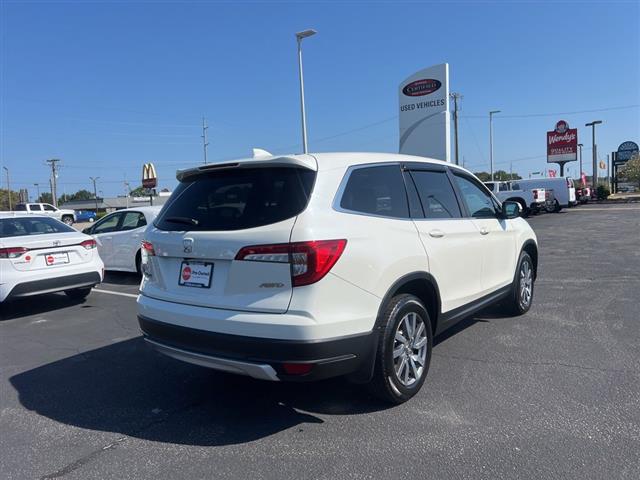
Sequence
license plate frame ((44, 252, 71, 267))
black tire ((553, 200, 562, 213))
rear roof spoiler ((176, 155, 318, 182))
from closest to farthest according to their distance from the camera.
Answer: rear roof spoiler ((176, 155, 318, 182)), license plate frame ((44, 252, 71, 267)), black tire ((553, 200, 562, 213))

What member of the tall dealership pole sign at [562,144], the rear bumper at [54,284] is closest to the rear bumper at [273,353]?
the rear bumper at [54,284]

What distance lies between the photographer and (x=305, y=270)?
3.03 meters

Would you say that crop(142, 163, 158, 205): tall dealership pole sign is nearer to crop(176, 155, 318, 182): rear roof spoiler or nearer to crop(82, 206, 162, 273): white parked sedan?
crop(82, 206, 162, 273): white parked sedan

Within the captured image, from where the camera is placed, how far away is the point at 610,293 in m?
6.97

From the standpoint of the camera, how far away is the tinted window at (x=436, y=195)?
13.8 ft

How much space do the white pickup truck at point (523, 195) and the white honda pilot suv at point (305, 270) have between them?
23238mm

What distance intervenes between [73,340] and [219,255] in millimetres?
3473

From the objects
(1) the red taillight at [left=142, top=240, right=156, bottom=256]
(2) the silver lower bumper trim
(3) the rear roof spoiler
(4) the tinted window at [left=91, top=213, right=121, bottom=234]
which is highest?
(3) the rear roof spoiler

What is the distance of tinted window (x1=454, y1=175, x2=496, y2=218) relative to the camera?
193 inches

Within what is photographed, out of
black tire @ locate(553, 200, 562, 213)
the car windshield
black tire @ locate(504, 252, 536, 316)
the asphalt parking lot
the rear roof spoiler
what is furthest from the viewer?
black tire @ locate(553, 200, 562, 213)

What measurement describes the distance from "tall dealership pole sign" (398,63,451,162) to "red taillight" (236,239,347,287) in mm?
17534

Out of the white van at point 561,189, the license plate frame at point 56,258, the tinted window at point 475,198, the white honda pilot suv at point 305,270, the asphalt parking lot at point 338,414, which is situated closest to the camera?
the asphalt parking lot at point 338,414

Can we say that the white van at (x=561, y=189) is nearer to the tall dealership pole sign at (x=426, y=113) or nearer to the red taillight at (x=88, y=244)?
the tall dealership pole sign at (x=426, y=113)

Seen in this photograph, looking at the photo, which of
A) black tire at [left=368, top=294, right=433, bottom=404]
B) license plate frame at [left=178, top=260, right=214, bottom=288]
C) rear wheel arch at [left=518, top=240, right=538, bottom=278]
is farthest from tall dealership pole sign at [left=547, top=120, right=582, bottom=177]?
license plate frame at [left=178, top=260, right=214, bottom=288]
